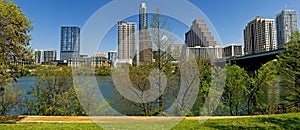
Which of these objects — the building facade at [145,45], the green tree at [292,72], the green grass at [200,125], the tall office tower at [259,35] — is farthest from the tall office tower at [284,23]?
the green grass at [200,125]

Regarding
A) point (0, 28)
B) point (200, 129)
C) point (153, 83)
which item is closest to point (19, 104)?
point (0, 28)

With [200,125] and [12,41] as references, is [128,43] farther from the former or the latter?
[12,41]

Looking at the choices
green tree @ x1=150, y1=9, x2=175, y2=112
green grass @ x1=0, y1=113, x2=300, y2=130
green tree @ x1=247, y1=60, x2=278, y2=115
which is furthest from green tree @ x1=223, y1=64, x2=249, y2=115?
green grass @ x1=0, y1=113, x2=300, y2=130

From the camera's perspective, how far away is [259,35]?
29.3 metres

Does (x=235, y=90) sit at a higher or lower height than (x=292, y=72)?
lower

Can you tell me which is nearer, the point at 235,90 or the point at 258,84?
the point at 235,90

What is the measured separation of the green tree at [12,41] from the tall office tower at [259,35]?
26.2 meters

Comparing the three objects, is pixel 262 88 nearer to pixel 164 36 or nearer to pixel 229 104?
pixel 229 104

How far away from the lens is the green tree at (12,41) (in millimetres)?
6414

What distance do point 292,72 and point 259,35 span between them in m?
20.4

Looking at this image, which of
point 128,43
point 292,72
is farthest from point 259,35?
point 128,43

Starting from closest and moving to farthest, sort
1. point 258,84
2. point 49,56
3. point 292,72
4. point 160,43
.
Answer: point 160,43 < point 292,72 < point 258,84 < point 49,56

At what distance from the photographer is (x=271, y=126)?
5.40m

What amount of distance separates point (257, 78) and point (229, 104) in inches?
77.5
